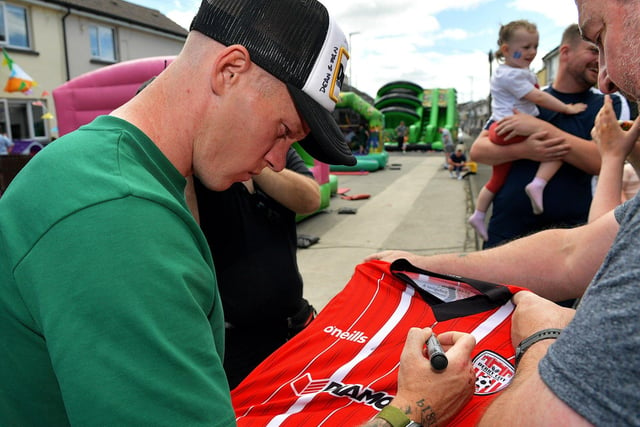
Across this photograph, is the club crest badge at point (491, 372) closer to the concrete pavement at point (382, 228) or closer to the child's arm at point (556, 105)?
the child's arm at point (556, 105)

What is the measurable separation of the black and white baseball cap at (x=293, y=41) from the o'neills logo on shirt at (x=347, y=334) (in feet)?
2.08

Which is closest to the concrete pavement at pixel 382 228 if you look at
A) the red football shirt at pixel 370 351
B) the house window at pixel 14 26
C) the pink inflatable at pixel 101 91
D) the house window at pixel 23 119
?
the red football shirt at pixel 370 351

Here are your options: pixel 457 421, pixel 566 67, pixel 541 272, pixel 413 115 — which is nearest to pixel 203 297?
pixel 457 421

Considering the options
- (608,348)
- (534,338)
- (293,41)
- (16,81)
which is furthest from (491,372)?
(16,81)

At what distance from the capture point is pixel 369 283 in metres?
1.72

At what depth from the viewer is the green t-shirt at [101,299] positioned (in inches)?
26.9

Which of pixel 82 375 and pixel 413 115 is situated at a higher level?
pixel 82 375

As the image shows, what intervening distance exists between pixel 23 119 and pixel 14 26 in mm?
3206

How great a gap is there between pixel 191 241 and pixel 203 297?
0.11 metres

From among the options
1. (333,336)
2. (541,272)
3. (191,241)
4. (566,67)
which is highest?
(566,67)

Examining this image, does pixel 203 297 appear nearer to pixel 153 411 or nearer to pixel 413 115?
pixel 153 411

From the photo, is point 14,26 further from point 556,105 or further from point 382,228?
point 556,105

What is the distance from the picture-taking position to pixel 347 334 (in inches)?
59.9

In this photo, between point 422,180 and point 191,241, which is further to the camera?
point 422,180
